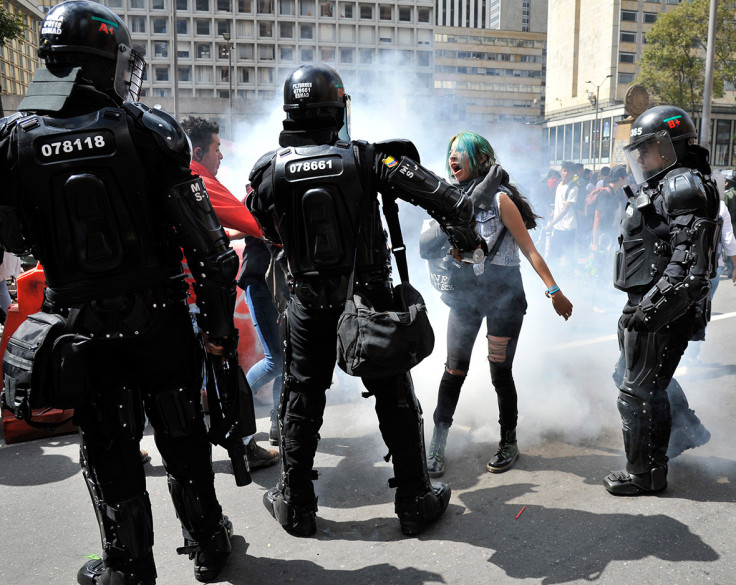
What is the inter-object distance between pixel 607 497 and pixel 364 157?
2068mm

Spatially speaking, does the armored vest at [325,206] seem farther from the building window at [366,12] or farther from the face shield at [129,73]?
the building window at [366,12]

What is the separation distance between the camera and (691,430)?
3.46m

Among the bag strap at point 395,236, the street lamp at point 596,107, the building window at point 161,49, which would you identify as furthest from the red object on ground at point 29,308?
the building window at point 161,49

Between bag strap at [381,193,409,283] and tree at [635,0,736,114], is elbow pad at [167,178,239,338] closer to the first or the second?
bag strap at [381,193,409,283]

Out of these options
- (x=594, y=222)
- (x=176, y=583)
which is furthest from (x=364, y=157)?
(x=594, y=222)

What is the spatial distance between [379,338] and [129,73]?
4.37 feet

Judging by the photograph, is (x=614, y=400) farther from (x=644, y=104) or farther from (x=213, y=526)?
(x=644, y=104)

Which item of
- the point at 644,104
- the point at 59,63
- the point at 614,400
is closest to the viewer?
the point at 59,63

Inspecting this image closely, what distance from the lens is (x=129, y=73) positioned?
234 centimetres

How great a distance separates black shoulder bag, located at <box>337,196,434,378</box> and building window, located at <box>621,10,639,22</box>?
68947 mm

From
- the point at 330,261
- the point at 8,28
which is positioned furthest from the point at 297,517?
the point at 8,28

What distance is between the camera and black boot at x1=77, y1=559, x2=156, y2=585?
2375mm

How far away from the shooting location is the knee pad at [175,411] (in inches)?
93.4

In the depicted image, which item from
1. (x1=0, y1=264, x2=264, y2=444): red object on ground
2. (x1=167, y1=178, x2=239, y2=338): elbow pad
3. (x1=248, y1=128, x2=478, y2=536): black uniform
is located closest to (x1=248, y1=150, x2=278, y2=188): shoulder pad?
(x1=248, y1=128, x2=478, y2=536): black uniform
